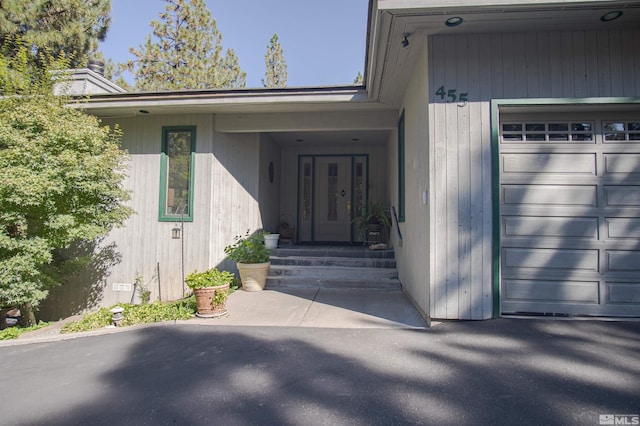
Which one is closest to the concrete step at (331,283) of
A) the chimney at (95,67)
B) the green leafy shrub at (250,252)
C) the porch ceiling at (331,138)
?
the green leafy shrub at (250,252)

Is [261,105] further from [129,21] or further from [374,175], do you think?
[129,21]

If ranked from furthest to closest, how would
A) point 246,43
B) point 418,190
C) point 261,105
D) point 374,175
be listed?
point 246,43 → point 374,175 → point 261,105 → point 418,190

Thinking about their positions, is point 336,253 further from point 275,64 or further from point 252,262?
point 275,64

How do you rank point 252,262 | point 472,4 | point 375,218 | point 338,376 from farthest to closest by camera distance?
point 375,218 → point 252,262 → point 472,4 → point 338,376

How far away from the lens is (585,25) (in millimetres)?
3180

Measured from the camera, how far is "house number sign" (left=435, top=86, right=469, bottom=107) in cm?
332

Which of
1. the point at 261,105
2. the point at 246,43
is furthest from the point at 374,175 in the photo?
the point at 246,43

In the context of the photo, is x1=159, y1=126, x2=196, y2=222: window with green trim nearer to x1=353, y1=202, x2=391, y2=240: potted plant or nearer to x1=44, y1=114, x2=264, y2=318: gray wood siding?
x1=44, y1=114, x2=264, y2=318: gray wood siding

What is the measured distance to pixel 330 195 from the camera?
25.9 feet

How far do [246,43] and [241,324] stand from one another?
50.1ft

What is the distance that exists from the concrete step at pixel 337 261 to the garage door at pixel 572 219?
239cm

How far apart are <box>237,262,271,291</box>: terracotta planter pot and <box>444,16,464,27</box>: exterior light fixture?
12.7 feet

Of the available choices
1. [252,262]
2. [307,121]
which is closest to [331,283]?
[252,262]

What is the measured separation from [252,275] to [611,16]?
4984 mm
